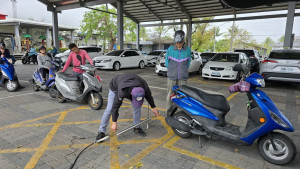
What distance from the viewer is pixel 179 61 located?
4238mm

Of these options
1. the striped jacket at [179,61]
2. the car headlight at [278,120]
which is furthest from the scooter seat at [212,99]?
the striped jacket at [179,61]

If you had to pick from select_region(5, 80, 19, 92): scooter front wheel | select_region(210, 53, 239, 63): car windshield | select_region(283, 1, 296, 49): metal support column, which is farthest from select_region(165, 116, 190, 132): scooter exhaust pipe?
select_region(283, 1, 296, 49): metal support column

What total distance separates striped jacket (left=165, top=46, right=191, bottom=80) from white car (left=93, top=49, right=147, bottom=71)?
9503mm

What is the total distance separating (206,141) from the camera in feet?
11.3

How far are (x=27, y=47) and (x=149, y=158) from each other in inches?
1249

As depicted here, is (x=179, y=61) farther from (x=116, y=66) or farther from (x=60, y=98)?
(x=116, y=66)

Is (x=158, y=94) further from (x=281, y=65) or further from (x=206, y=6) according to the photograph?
(x=206, y=6)

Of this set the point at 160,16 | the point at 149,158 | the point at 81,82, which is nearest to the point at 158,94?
the point at 81,82

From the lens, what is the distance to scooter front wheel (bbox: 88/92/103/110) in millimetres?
5043

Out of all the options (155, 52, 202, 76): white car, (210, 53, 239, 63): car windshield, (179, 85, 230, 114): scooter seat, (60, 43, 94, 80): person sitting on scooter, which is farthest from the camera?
(155, 52, 202, 76): white car

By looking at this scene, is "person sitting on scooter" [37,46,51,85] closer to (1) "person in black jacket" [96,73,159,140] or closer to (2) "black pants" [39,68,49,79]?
(2) "black pants" [39,68,49,79]

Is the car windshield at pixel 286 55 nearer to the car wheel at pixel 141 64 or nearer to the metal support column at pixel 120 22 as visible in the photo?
the car wheel at pixel 141 64

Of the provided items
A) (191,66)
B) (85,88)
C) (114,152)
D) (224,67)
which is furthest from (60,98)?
(191,66)

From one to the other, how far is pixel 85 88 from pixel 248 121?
3.81m
